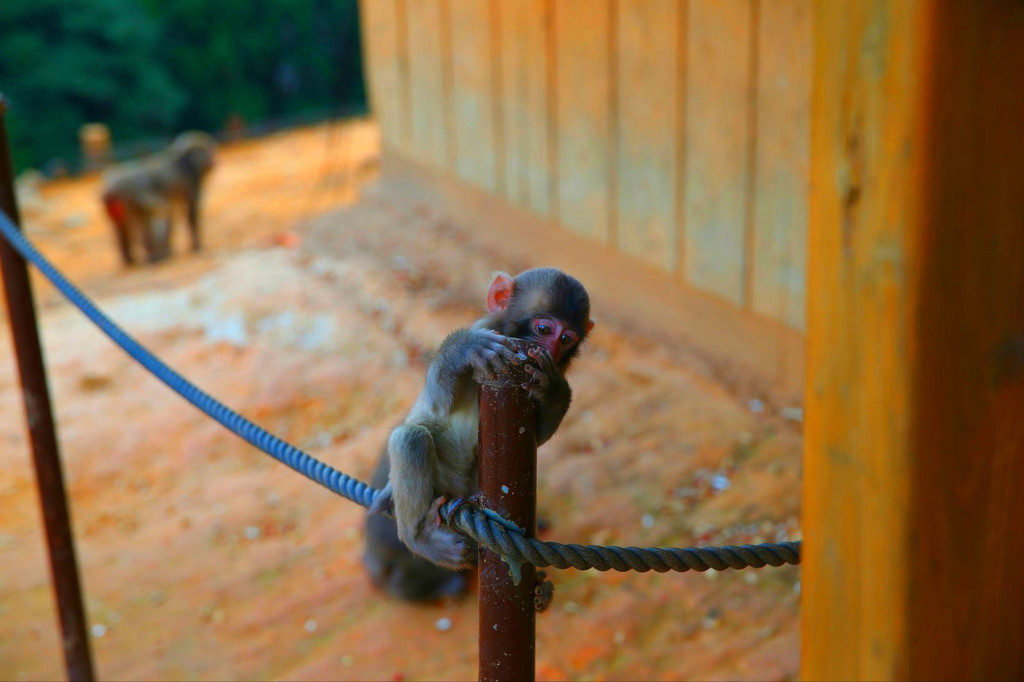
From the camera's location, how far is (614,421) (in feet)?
17.7

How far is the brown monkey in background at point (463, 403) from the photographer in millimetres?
2234

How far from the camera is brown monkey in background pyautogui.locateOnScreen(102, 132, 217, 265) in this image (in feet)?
35.5

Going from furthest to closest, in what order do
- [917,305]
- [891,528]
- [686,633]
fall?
[686,633] → [891,528] → [917,305]

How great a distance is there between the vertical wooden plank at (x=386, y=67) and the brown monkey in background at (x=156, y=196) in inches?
105

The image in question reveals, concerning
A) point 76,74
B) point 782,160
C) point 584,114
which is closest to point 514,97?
point 584,114

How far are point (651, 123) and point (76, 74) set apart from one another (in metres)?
15.4

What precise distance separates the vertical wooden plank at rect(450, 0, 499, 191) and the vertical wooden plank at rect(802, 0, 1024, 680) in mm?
6360

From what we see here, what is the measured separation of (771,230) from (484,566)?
147 inches

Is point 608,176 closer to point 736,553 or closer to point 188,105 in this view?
point 736,553

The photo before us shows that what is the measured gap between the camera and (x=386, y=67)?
9.52m

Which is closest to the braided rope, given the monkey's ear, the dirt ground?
the monkey's ear

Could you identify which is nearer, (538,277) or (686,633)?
(538,277)

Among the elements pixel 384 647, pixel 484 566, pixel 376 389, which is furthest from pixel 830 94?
pixel 376 389

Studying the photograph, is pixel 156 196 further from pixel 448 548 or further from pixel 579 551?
pixel 579 551
